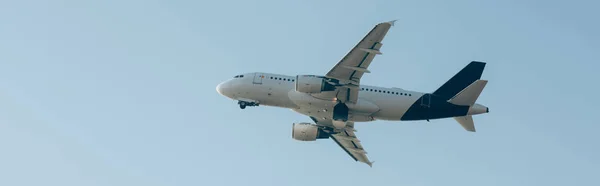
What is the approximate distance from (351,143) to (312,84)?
1442 cm

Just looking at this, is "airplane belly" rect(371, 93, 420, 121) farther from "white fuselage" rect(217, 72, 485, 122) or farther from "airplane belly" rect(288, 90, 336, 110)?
"airplane belly" rect(288, 90, 336, 110)

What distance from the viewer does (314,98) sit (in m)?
79.1

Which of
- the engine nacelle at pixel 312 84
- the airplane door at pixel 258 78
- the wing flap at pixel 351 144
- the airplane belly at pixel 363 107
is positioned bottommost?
the wing flap at pixel 351 144

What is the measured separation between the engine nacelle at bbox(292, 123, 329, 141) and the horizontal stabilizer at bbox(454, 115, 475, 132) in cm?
1361

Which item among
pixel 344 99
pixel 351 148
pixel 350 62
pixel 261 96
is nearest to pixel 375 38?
pixel 350 62

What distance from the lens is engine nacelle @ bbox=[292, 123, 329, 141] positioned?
8744 cm

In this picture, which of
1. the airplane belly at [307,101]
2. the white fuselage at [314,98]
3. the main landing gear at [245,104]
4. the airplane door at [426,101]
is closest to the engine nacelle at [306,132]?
the white fuselage at [314,98]

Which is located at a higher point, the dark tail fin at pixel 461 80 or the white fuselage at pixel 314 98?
the dark tail fin at pixel 461 80

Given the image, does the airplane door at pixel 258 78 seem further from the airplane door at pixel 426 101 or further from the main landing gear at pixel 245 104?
the airplane door at pixel 426 101

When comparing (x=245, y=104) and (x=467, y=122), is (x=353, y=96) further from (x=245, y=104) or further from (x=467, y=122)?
(x=467, y=122)

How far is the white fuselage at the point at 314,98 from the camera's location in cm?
7962

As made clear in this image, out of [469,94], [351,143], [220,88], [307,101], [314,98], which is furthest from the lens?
[351,143]

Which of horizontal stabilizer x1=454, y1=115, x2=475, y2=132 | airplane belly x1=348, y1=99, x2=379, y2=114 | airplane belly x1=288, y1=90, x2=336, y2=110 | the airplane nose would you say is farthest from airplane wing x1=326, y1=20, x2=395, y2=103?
the airplane nose

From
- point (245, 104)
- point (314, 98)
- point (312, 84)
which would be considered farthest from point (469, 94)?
point (245, 104)
